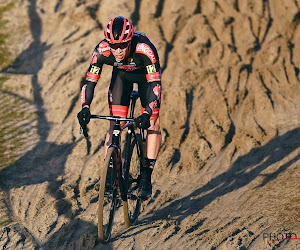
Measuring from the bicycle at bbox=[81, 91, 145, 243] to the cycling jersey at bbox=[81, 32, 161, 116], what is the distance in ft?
0.62

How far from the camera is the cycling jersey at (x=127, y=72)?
5.42 meters

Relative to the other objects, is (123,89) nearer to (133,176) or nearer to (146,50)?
(146,50)

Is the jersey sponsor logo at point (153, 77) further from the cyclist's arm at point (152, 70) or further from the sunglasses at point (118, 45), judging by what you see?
the sunglasses at point (118, 45)

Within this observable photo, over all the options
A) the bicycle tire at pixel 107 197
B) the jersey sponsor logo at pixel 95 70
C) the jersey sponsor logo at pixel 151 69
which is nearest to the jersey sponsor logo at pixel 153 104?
the jersey sponsor logo at pixel 151 69

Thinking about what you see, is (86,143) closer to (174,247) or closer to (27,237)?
(27,237)

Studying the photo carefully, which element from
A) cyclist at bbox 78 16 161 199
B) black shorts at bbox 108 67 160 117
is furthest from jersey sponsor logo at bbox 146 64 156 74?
black shorts at bbox 108 67 160 117

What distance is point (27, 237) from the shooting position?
5695 mm

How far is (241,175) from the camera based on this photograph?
24.0 ft

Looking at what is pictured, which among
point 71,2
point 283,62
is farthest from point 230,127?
point 71,2

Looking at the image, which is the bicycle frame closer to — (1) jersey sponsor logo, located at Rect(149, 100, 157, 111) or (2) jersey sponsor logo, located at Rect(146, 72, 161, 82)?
(1) jersey sponsor logo, located at Rect(149, 100, 157, 111)

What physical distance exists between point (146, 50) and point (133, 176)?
5.80ft

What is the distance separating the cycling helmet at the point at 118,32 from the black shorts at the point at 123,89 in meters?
0.66

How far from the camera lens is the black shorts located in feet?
18.6

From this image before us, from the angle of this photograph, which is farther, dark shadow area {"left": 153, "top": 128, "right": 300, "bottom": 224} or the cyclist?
dark shadow area {"left": 153, "top": 128, "right": 300, "bottom": 224}
